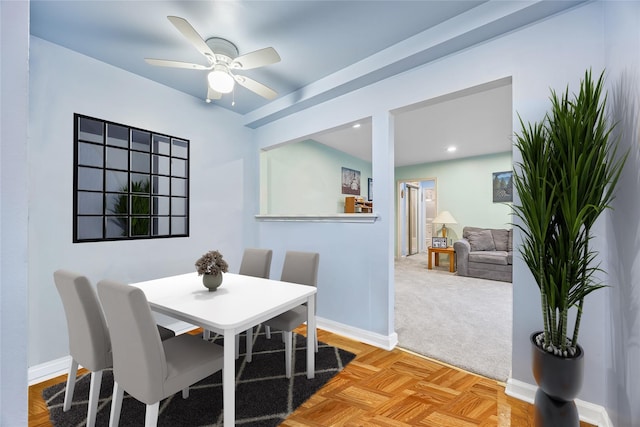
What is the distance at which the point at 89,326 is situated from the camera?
1479 mm

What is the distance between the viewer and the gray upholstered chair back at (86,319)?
4.79 feet

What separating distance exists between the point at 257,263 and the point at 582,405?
8.13 ft

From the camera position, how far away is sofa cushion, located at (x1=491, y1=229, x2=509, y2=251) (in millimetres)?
5621

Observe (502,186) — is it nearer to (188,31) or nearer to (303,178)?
Result: (303,178)

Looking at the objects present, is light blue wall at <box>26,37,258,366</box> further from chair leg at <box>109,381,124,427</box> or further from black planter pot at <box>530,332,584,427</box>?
black planter pot at <box>530,332,584,427</box>

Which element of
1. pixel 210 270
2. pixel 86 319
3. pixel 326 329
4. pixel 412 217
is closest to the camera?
pixel 86 319

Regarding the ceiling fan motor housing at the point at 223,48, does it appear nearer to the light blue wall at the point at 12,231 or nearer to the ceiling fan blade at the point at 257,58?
the ceiling fan blade at the point at 257,58

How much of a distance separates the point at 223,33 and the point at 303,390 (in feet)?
8.68

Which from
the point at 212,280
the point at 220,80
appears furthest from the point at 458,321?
the point at 220,80

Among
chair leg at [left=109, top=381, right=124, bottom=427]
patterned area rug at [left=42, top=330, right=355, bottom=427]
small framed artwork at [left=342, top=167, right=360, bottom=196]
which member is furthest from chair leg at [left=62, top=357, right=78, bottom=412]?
small framed artwork at [left=342, top=167, right=360, bottom=196]

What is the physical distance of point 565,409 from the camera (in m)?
1.35

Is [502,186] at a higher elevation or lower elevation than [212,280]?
higher

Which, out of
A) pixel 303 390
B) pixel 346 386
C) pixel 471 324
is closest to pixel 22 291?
pixel 303 390

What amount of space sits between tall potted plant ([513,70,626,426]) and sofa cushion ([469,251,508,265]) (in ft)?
13.1
